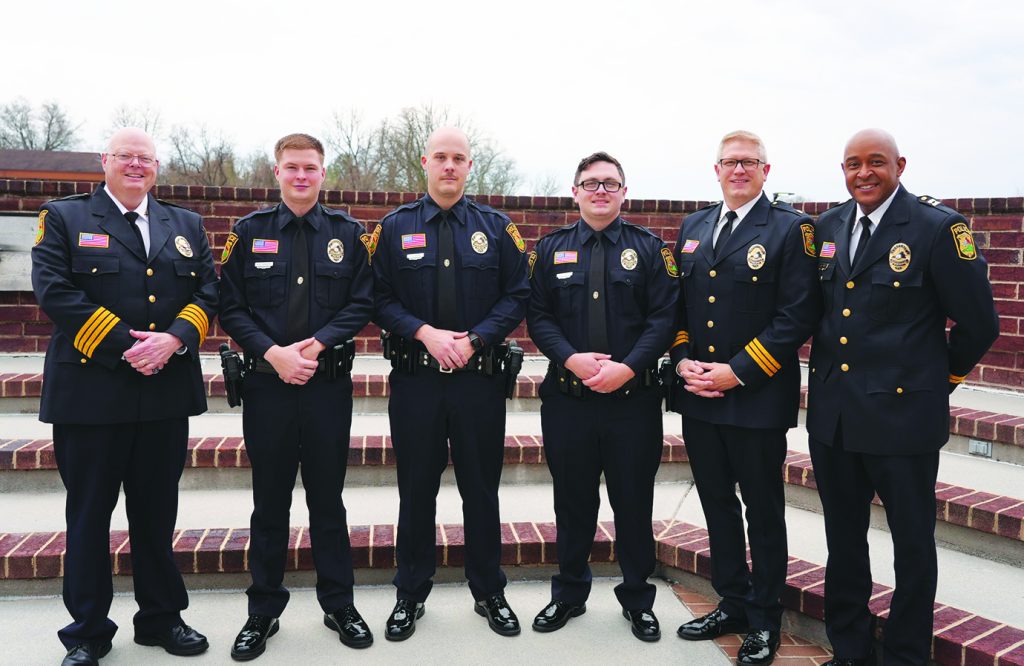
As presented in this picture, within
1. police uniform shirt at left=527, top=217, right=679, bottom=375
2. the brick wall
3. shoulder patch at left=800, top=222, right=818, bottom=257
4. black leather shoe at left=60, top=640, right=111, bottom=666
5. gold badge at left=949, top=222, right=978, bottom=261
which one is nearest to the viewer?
gold badge at left=949, top=222, right=978, bottom=261

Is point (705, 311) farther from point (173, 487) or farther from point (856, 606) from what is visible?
point (173, 487)

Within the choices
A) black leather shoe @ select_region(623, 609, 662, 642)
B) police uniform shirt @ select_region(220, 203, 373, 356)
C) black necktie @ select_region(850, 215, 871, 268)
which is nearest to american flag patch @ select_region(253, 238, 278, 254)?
police uniform shirt @ select_region(220, 203, 373, 356)

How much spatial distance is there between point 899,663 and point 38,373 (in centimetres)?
547

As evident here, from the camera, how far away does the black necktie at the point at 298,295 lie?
9.68ft

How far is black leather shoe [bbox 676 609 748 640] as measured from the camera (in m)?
2.95

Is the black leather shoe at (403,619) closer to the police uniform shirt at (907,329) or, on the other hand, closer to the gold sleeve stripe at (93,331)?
the gold sleeve stripe at (93,331)

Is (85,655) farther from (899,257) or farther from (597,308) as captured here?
(899,257)

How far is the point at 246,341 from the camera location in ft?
9.44

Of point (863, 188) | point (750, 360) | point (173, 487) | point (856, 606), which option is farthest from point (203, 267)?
point (856, 606)

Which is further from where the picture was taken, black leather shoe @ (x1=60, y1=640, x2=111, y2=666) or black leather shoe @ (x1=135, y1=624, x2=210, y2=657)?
black leather shoe @ (x1=135, y1=624, x2=210, y2=657)

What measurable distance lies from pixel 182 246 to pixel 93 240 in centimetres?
31

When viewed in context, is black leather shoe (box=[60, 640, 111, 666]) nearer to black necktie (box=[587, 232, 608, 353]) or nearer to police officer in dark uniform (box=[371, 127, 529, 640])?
police officer in dark uniform (box=[371, 127, 529, 640])

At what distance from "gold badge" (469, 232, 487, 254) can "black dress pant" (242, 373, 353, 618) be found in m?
0.80

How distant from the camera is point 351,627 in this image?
2.88 meters
